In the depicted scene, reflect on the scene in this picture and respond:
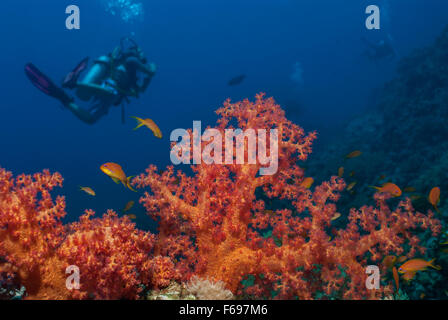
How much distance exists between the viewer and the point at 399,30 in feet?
196

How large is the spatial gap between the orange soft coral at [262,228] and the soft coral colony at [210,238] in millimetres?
13

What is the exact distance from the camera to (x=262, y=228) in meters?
3.14

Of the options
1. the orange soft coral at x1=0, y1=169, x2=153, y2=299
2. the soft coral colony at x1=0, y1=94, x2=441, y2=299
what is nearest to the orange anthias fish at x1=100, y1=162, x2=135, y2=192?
the soft coral colony at x1=0, y1=94, x2=441, y2=299

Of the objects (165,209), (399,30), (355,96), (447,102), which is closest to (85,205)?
(165,209)

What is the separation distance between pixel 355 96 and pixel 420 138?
32.3 metres

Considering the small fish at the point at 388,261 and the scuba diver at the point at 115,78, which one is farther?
the scuba diver at the point at 115,78

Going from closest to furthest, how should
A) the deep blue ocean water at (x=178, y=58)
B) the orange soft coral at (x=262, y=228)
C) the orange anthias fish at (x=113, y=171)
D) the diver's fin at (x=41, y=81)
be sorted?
the orange soft coral at (x=262, y=228) < the orange anthias fish at (x=113, y=171) < the diver's fin at (x=41, y=81) < the deep blue ocean water at (x=178, y=58)

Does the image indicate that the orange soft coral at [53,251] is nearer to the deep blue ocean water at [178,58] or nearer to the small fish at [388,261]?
the small fish at [388,261]

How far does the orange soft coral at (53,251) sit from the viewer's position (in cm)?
212

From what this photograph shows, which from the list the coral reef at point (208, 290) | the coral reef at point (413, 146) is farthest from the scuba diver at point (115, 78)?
the coral reef at point (413, 146)

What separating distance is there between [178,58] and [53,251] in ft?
312

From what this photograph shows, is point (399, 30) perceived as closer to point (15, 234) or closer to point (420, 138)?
point (420, 138)

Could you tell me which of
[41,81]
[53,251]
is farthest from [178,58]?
[53,251]

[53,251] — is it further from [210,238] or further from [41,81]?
[41,81]
